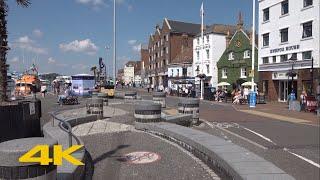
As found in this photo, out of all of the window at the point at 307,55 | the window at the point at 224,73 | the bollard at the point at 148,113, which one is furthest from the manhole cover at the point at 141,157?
the window at the point at 224,73

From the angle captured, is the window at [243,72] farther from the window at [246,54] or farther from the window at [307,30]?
the window at [307,30]

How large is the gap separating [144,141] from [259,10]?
37.2 metres

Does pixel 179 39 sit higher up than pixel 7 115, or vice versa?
pixel 179 39

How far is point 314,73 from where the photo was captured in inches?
1347

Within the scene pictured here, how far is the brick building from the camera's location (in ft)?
283

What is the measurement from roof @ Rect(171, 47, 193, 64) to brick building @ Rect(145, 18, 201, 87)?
9.49ft

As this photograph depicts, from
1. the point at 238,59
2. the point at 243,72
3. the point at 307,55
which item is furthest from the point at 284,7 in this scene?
the point at 238,59

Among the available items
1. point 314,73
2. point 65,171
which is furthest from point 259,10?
point 65,171

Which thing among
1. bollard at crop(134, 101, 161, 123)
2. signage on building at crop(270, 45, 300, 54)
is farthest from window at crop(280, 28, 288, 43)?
bollard at crop(134, 101, 161, 123)

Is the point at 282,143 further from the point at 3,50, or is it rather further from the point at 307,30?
the point at 307,30

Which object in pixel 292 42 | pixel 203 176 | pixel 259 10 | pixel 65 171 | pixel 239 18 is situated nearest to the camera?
pixel 65 171

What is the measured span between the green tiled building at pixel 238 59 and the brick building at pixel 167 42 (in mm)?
26020

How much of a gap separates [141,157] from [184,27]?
82.5m

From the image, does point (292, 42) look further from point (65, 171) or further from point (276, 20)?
point (65, 171)
